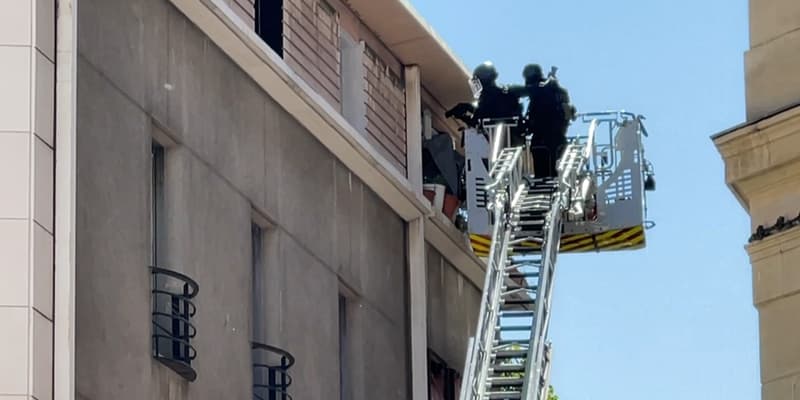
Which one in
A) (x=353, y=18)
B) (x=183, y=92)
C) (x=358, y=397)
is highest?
(x=353, y=18)

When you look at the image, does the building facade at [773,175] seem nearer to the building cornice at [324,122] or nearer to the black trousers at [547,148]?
the building cornice at [324,122]

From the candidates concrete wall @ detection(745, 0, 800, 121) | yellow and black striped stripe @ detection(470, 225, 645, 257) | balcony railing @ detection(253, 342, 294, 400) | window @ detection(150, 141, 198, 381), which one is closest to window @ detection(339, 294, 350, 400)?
balcony railing @ detection(253, 342, 294, 400)

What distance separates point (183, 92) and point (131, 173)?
1.80m

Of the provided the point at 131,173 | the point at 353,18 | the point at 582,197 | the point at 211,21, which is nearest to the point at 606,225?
the point at 582,197

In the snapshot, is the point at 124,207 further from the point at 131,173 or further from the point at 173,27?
the point at 173,27

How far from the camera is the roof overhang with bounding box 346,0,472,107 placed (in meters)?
31.2

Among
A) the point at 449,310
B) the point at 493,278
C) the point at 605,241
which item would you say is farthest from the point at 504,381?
the point at 449,310

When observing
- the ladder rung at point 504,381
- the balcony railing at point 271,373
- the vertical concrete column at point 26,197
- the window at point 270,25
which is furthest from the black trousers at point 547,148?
the vertical concrete column at point 26,197

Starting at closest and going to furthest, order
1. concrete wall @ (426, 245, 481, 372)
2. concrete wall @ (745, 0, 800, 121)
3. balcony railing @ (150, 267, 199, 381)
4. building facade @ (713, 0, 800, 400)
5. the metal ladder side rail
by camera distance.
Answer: building facade @ (713, 0, 800, 400) < concrete wall @ (745, 0, 800, 121) < balcony railing @ (150, 267, 199, 381) < the metal ladder side rail < concrete wall @ (426, 245, 481, 372)

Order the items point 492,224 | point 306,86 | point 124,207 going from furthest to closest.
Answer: point 492,224 → point 306,86 → point 124,207

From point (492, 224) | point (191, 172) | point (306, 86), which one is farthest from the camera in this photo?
point (492, 224)

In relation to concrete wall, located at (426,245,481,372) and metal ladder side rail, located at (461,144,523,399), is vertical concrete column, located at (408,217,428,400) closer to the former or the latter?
concrete wall, located at (426,245,481,372)

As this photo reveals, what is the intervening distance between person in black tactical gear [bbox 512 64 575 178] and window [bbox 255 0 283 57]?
4840 mm

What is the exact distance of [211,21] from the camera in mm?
25594
